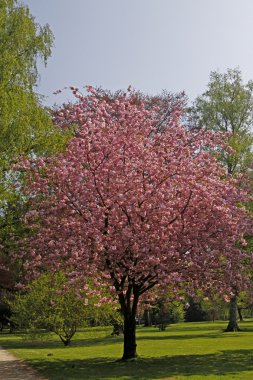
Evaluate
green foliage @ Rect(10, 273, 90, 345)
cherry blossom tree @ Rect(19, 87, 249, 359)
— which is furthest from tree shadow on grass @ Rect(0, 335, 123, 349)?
cherry blossom tree @ Rect(19, 87, 249, 359)

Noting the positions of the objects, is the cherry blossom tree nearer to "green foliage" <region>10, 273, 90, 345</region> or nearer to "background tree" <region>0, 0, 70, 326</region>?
"background tree" <region>0, 0, 70, 326</region>

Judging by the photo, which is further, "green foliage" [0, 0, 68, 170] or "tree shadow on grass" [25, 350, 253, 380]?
"green foliage" [0, 0, 68, 170]

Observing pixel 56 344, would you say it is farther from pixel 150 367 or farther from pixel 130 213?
pixel 130 213

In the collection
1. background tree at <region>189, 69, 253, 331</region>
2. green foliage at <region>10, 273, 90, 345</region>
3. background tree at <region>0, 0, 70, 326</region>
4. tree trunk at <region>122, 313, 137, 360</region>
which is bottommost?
tree trunk at <region>122, 313, 137, 360</region>

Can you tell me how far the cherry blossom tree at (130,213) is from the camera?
52.4 feet

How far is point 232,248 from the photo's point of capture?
55.6 feet

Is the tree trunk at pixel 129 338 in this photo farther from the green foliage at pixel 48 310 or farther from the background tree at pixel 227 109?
the background tree at pixel 227 109

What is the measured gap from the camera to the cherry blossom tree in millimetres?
15969

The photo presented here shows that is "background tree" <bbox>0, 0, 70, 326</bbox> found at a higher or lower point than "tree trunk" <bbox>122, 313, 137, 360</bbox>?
higher

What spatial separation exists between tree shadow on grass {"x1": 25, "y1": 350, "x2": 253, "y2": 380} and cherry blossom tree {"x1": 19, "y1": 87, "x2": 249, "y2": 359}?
267cm

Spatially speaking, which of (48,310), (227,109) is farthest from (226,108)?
(48,310)

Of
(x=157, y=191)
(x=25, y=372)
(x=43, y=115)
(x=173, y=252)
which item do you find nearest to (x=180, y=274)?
(x=173, y=252)

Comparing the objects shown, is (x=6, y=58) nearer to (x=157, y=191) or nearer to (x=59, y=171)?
(x=59, y=171)

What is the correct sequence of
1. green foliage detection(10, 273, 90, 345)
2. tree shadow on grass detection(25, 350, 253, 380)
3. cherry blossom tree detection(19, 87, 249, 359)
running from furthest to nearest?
green foliage detection(10, 273, 90, 345) → cherry blossom tree detection(19, 87, 249, 359) → tree shadow on grass detection(25, 350, 253, 380)
